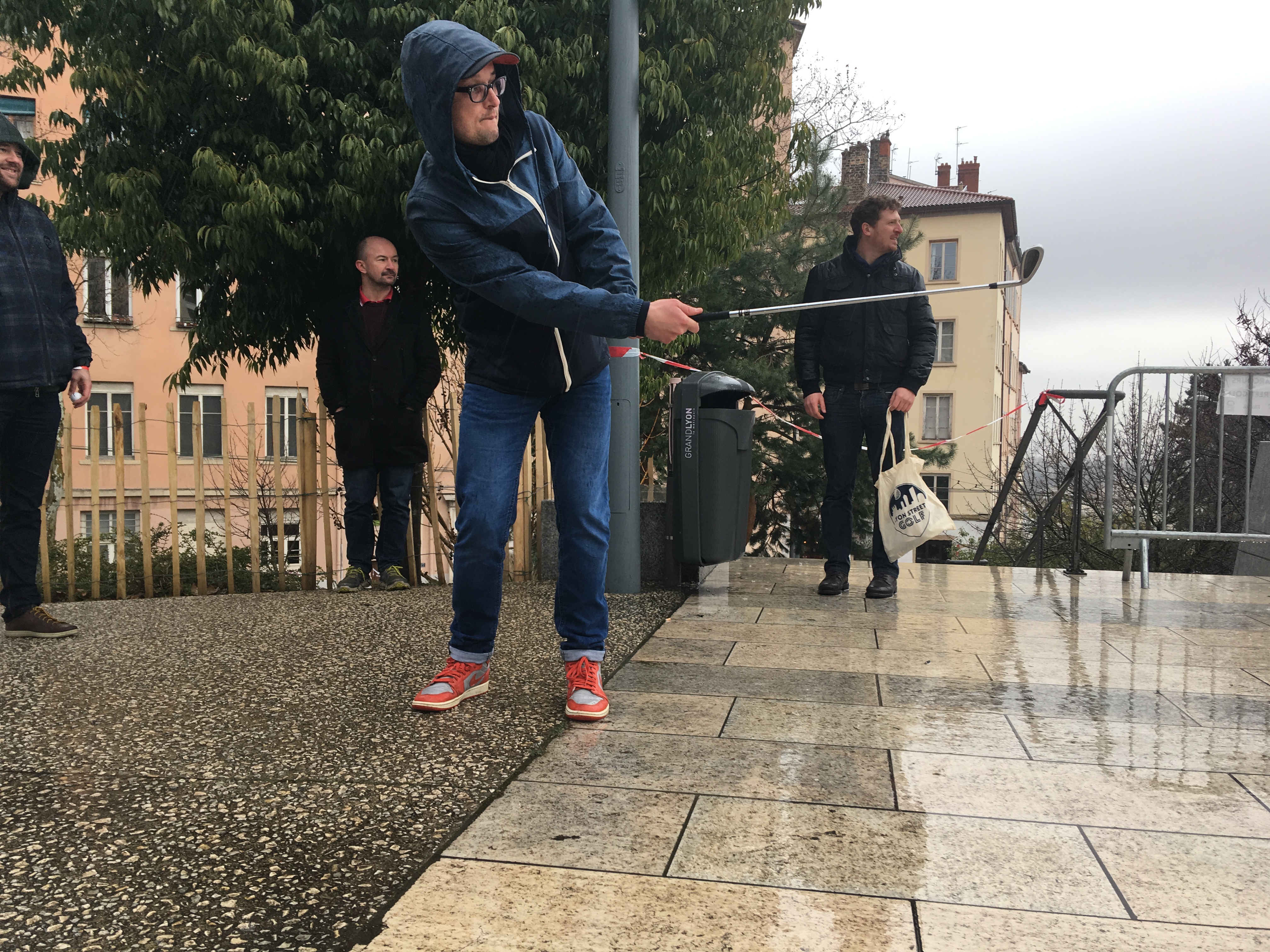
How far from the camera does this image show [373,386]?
561 cm

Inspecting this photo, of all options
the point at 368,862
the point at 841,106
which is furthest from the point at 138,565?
the point at 841,106

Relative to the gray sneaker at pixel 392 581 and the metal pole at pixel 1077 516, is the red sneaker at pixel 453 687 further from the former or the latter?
the metal pole at pixel 1077 516

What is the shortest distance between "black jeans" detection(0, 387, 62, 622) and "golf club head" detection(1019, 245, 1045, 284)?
4060 mm

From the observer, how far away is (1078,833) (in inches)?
85.4

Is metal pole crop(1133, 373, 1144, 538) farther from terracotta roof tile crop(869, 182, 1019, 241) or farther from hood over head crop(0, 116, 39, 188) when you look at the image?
terracotta roof tile crop(869, 182, 1019, 241)

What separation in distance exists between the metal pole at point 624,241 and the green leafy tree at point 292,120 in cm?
54

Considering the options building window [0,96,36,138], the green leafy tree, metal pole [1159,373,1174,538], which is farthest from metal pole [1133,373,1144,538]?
building window [0,96,36,138]

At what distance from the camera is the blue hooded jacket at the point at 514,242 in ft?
9.18

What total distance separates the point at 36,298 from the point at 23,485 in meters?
0.77

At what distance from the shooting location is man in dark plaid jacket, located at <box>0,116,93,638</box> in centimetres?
415

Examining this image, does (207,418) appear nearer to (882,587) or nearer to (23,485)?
(23,485)

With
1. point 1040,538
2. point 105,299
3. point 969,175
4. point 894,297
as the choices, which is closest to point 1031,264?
point 894,297

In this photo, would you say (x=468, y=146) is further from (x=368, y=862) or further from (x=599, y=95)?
(x=599, y=95)

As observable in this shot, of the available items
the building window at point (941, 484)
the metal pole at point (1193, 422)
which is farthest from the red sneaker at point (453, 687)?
the building window at point (941, 484)
